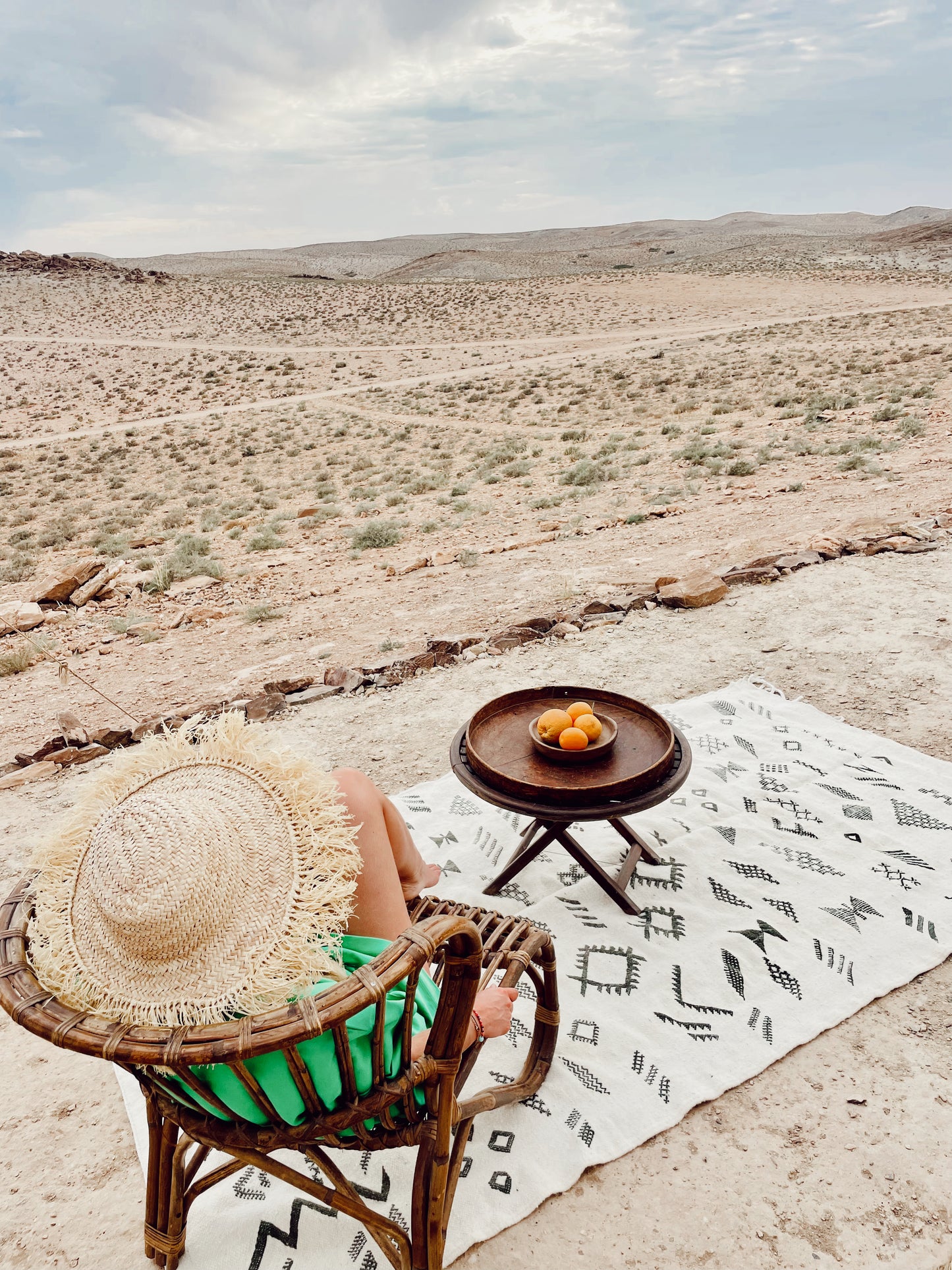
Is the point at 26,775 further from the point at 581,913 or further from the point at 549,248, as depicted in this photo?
the point at 549,248

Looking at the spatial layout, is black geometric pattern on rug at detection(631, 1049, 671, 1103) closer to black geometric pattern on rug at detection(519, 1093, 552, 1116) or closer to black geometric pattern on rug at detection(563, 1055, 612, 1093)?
black geometric pattern on rug at detection(563, 1055, 612, 1093)

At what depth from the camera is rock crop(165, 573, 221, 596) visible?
9.32 m

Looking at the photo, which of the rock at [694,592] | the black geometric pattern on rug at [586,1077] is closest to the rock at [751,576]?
the rock at [694,592]

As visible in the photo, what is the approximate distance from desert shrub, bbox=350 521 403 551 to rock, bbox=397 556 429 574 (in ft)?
4.26

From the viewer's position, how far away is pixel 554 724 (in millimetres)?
3152

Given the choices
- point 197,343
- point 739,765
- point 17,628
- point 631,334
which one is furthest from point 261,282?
point 739,765

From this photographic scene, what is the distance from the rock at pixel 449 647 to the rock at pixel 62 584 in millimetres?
5653

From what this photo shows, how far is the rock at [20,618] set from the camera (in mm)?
8445

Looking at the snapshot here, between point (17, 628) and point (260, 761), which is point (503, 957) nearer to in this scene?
point (260, 761)

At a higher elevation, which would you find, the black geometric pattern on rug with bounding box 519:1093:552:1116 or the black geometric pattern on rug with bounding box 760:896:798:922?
the black geometric pattern on rug with bounding box 760:896:798:922

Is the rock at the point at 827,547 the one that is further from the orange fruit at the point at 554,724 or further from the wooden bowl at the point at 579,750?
the orange fruit at the point at 554,724

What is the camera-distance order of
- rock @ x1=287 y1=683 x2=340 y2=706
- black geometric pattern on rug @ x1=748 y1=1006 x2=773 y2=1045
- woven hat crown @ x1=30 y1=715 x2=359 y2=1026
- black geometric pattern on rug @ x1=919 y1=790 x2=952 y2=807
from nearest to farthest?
woven hat crown @ x1=30 y1=715 x2=359 y2=1026
black geometric pattern on rug @ x1=748 y1=1006 x2=773 y2=1045
black geometric pattern on rug @ x1=919 y1=790 x2=952 y2=807
rock @ x1=287 y1=683 x2=340 y2=706

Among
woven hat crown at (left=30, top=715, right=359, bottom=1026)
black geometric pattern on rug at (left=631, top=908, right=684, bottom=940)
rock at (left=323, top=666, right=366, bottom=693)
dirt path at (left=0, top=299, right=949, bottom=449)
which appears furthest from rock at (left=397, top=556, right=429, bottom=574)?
dirt path at (left=0, top=299, right=949, bottom=449)

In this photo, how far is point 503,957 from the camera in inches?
88.3
